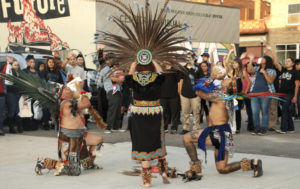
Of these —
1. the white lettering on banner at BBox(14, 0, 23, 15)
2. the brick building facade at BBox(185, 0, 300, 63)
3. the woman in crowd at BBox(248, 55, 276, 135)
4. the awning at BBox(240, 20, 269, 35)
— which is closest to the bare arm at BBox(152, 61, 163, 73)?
the woman in crowd at BBox(248, 55, 276, 135)

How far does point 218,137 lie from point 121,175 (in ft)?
4.75

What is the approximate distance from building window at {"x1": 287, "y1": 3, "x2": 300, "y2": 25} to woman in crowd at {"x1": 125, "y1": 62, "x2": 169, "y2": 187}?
108 feet

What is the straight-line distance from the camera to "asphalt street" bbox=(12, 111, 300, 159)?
28.7 ft

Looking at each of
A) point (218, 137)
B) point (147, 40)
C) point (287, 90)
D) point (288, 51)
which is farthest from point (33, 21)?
point (288, 51)

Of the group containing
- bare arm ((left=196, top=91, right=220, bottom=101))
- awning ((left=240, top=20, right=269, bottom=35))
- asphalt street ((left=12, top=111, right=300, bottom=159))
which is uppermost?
awning ((left=240, top=20, right=269, bottom=35))

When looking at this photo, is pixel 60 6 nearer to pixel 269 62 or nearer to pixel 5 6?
pixel 5 6

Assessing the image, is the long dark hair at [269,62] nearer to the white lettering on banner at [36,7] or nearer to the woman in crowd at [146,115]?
the woman in crowd at [146,115]

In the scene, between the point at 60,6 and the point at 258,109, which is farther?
the point at 60,6

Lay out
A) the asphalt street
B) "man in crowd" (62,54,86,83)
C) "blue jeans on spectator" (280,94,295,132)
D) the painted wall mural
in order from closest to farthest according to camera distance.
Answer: the asphalt street
"blue jeans on spectator" (280,94,295,132)
"man in crowd" (62,54,86,83)
the painted wall mural

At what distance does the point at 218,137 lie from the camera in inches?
247

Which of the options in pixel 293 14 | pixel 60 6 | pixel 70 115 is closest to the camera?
pixel 70 115

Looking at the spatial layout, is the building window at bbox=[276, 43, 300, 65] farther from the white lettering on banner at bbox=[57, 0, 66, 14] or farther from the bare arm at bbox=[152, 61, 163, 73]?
the bare arm at bbox=[152, 61, 163, 73]

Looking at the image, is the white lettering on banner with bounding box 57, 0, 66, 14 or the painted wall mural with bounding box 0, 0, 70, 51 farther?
the white lettering on banner with bounding box 57, 0, 66, 14

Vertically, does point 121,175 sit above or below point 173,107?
below
